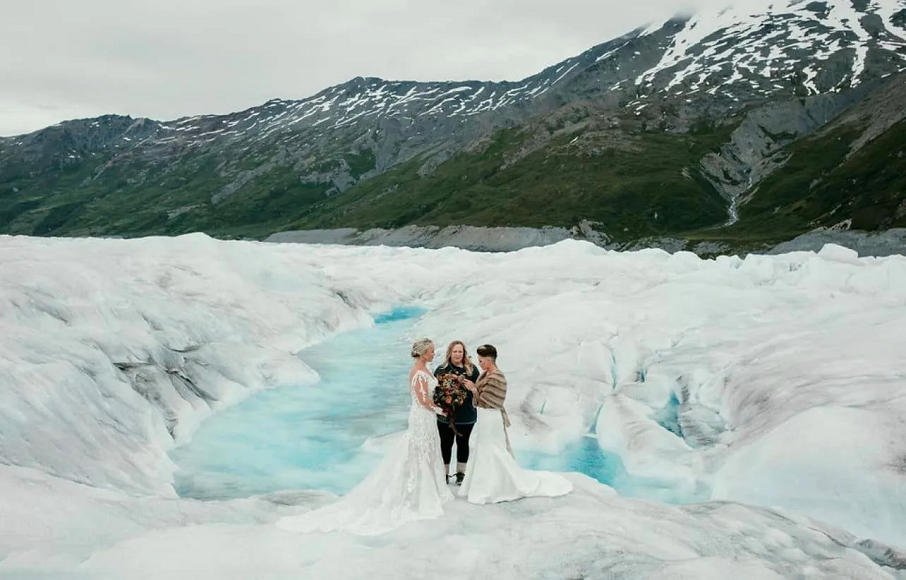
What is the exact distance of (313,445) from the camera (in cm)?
2208

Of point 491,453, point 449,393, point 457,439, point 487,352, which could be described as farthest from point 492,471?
point 487,352

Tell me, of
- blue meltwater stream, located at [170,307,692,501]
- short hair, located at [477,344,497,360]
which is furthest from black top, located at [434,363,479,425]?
blue meltwater stream, located at [170,307,692,501]

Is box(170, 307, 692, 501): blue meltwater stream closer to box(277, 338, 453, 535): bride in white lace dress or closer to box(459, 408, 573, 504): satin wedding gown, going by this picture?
box(459, 408, 573, 504): satin wedding gown

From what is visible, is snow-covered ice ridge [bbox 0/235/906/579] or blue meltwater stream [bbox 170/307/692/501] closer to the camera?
snow-covered ice ridge [bbox 0/235/906/579]

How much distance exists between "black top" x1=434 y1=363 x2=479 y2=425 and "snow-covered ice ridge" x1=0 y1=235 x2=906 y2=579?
62.2 inches

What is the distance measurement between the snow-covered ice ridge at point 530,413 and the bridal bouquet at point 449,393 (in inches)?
69.4

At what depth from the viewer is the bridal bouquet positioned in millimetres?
11711

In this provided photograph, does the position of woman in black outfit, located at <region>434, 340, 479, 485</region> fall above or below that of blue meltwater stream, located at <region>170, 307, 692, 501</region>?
above

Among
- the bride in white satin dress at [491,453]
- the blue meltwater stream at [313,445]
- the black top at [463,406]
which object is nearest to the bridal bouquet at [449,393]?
the black top at [463,406]

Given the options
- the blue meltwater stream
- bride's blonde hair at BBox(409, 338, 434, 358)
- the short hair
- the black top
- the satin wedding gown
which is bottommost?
the blue meltwater stream

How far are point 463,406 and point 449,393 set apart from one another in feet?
1.48

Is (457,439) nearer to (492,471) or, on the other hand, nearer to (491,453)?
(491,453)

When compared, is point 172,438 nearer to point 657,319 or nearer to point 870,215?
point 657,319

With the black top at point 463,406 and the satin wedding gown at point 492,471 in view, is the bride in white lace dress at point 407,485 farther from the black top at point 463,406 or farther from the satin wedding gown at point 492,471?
the satin wedding gown at point 492,471
